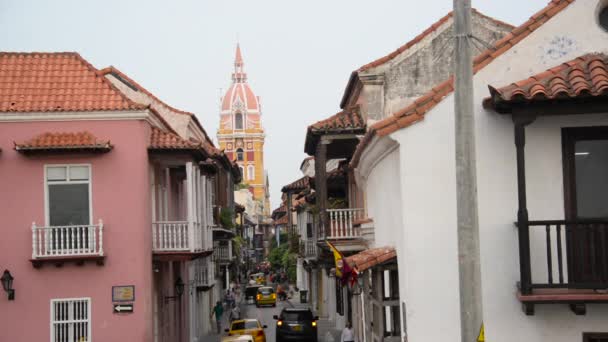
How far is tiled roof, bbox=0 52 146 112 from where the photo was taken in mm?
24859

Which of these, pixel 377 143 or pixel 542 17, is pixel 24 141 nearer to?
pixel 377 143

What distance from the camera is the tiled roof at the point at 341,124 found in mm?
28234

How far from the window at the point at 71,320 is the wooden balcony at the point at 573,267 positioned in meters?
14.3

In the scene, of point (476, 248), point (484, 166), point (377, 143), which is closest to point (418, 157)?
point (484, 166)

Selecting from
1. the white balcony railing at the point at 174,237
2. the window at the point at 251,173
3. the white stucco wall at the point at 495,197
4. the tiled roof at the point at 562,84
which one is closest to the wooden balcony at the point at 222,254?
the white balcony railing at the point at 174,237

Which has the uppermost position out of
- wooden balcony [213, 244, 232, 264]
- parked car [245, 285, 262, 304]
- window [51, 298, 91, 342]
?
wooden balcony [213, 244, 232, 264]

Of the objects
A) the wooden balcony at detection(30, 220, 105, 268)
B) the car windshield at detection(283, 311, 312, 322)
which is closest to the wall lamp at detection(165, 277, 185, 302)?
the car windshield at detection(283, 311, 312, 322)

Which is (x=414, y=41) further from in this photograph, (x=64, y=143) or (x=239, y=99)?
(x=239, y=99)

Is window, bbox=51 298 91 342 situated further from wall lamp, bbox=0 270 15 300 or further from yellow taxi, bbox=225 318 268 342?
yellow taxi, bbox=225 318 268 342

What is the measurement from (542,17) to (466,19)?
16.1ft

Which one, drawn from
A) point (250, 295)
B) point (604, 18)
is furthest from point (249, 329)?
point (250, 295)

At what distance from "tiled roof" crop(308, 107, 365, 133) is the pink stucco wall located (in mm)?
5458

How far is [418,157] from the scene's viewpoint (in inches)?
549

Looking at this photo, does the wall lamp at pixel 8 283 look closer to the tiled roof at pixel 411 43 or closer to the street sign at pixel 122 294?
the street sign at pixel 122 294
